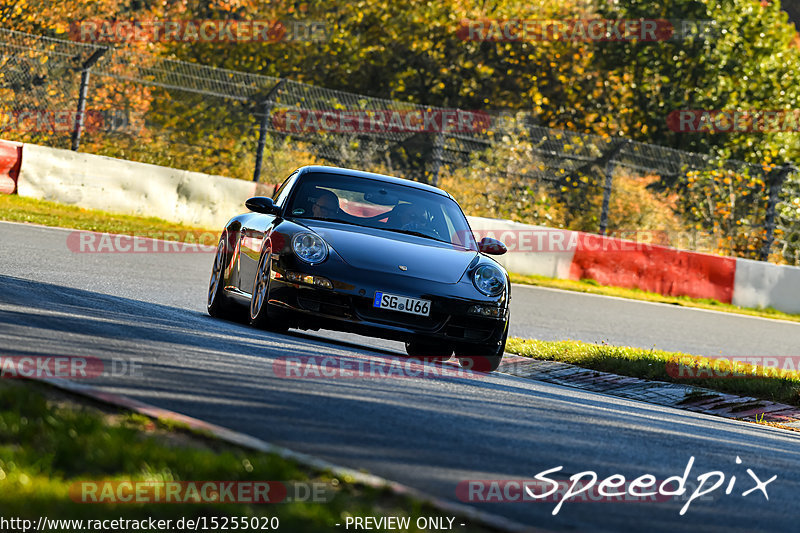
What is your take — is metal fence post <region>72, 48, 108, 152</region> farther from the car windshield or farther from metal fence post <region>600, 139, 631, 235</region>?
the car windshield

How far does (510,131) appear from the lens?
77.8 ft

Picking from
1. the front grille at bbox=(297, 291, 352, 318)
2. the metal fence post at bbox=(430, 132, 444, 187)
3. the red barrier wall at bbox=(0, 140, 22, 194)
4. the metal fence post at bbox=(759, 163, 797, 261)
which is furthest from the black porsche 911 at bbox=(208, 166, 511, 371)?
the metal fence post at bbox=(759, 163, 797, 261)

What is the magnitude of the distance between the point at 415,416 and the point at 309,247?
2936mm

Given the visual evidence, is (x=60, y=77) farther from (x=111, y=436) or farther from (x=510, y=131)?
(x=111, y=436)

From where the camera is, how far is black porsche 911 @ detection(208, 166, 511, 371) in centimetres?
857

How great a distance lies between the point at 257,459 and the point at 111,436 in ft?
1.70

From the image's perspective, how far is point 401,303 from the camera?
28.1 feet

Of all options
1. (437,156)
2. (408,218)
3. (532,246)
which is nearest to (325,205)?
(408,218)

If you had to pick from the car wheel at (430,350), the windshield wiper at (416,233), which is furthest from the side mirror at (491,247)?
the car wheel at (430,350)

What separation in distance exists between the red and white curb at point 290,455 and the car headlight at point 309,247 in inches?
134

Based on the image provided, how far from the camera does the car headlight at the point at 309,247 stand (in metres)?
8.65

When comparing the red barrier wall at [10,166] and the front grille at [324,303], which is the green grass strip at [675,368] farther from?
the red barrier wall at [10,166]

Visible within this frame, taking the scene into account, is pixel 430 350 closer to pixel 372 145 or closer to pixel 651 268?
pixel 651 268

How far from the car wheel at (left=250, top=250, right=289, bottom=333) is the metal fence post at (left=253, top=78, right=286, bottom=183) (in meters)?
13.1
